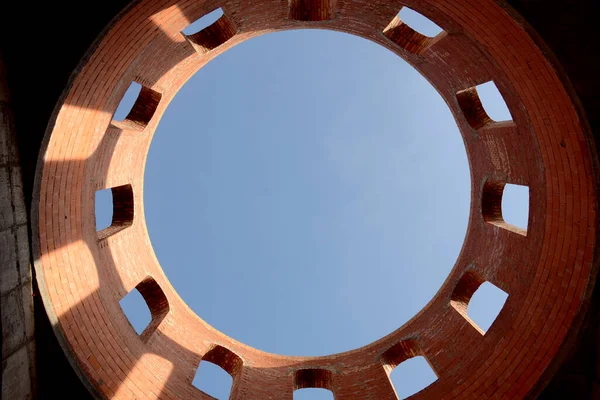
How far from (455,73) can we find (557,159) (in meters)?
3.04

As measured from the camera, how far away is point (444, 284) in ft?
33.1

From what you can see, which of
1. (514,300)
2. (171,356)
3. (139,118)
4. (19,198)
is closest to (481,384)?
(514,300)

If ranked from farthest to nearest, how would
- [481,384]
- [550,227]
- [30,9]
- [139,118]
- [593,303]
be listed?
[139,118] < [481,384] < [550,227] < [593,303] < [30,9]

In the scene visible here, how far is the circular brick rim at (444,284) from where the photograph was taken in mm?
5832

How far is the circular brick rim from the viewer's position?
5.83 m

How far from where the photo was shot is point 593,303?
5.54 meters

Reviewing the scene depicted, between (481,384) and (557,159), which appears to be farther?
(481,384)

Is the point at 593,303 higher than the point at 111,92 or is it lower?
lower

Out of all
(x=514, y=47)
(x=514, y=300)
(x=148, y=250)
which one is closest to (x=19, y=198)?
(x=148, y=250)

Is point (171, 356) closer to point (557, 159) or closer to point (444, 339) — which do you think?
point (444, 339)

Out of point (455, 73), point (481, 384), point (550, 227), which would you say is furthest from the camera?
point (455, 73)

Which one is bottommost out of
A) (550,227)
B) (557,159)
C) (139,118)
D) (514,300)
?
(514,300)

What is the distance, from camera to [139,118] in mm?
9188

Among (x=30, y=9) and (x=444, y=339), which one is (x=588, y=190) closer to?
(x=444, y=339)
